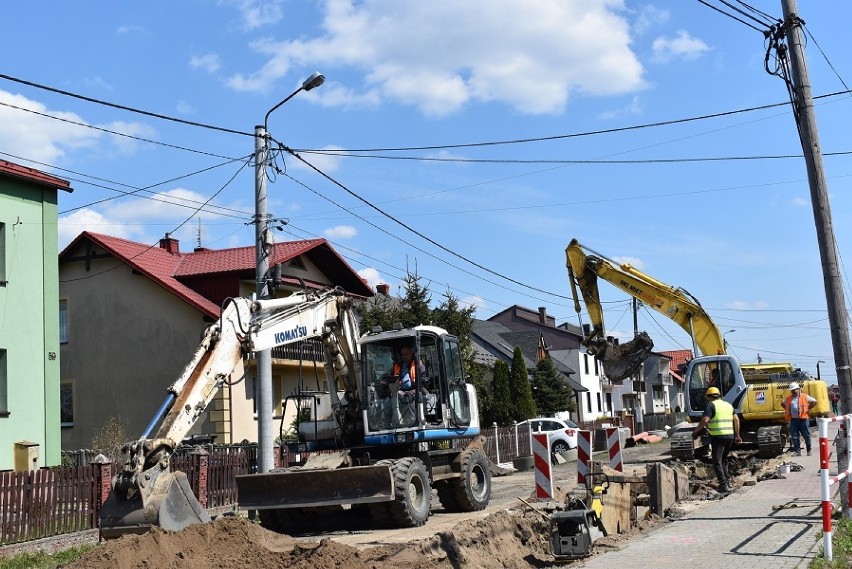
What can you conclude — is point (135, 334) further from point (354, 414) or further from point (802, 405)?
point (802, 405)

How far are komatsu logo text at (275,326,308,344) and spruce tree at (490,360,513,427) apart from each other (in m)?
30.4

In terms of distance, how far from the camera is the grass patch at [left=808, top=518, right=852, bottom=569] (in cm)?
826

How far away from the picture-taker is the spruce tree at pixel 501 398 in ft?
141

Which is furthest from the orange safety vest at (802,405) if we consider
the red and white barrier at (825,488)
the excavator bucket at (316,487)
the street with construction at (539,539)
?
the excavator bucket at (316,487)

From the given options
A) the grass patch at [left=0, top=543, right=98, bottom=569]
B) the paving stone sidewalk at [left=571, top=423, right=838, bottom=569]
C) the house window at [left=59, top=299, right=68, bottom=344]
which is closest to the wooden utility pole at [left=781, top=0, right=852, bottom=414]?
the paving stone sidewalk at [left=571, top=423, right=838, bottom=569]

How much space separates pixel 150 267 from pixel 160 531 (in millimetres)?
23811

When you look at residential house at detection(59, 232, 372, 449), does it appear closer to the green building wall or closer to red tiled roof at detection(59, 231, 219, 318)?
red tiled roof at detection(59, 231, 219, 318)

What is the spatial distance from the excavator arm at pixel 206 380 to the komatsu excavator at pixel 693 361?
9015 millimetres

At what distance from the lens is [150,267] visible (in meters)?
31.4

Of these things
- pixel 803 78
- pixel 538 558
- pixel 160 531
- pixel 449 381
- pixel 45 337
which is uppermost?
pixel 803 78

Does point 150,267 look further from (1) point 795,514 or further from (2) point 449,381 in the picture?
(1) point 795,514

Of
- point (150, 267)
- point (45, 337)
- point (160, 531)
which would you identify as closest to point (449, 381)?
point (160, 531)

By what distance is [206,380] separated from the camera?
10.4 metres

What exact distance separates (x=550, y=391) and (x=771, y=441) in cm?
3265
